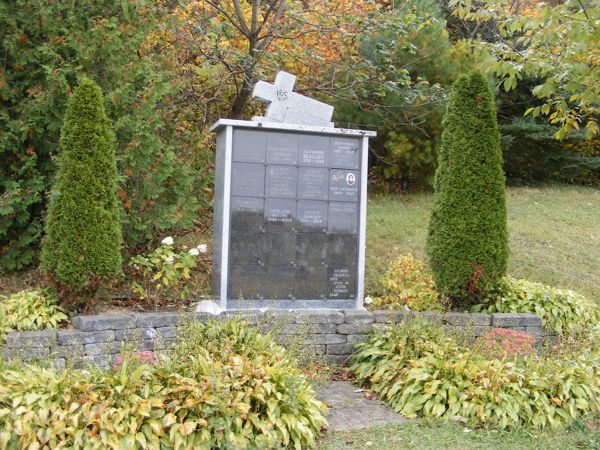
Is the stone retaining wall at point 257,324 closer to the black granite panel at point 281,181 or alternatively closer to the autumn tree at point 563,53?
the black granite panel at point 281,181

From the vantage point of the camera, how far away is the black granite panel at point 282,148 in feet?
20.0

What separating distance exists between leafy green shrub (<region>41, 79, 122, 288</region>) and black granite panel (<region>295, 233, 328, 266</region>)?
1813 mm

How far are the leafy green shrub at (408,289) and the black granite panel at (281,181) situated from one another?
5.23 ft

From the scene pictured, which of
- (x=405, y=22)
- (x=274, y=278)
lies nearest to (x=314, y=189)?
(x=274, y=278)

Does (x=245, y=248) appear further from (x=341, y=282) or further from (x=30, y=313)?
(x=30, y=313)

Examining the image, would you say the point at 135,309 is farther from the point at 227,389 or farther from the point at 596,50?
the point at 596,50

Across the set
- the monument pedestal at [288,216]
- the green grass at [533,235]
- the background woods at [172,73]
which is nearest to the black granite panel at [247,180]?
the monument pedestal at [288,216]

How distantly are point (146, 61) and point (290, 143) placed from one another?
6.79 feet

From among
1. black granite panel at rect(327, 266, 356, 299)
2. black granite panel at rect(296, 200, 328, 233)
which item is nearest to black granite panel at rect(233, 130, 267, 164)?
black granite panel at rect(296, 200, 328, 233)

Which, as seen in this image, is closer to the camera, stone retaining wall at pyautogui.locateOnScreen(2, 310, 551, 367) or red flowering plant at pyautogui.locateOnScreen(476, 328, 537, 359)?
stone retaining wall at pyautogui.locateOnScreen(2, 310, 551, 367)

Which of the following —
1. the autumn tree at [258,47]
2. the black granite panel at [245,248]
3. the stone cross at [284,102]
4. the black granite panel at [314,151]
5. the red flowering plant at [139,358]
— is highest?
the autumn tree at [258,47]

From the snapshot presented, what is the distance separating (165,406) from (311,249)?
274cm

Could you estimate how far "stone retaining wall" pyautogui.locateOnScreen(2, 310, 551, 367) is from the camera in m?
4.84

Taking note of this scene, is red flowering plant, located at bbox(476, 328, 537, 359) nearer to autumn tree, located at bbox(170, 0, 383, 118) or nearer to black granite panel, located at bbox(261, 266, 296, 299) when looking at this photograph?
black granite panel, located at bbox(261, 266, 296, 299)
